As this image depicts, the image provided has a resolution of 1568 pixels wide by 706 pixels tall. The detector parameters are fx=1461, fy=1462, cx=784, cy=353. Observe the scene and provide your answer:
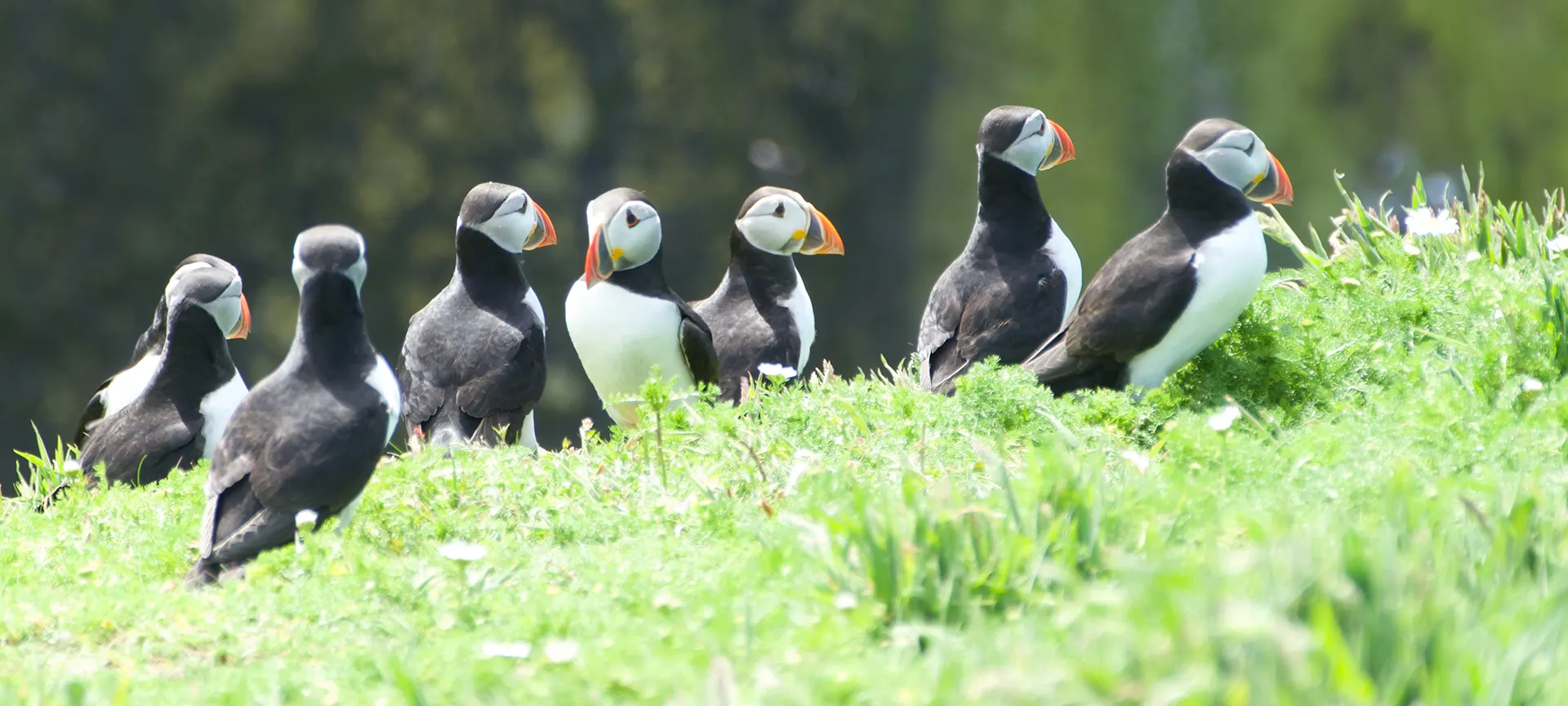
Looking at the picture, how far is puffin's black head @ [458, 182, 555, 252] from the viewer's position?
19.4ft

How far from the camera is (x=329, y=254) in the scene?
4004mm

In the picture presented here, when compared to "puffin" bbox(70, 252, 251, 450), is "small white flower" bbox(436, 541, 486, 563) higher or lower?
higher

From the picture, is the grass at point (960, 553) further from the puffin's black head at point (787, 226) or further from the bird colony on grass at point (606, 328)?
the puffin's black head at point (787, 226)

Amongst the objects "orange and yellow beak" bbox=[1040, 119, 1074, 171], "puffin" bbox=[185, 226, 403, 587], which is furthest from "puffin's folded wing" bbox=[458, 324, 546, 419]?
"orange and yellow beak" bbox=[1040, 119, 1074, 171]

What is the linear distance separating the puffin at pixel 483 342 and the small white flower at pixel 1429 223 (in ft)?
10.9

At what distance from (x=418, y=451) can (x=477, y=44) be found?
9298 mm

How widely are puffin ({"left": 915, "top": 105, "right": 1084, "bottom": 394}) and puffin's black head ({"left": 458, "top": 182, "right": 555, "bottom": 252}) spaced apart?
1648mm

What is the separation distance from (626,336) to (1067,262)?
6.03 feet

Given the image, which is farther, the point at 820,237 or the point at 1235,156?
the point at 820,237

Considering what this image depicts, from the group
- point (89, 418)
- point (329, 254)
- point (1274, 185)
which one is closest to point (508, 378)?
point (329, 254)

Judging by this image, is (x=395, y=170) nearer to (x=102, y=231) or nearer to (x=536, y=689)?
(x=102, y=231)

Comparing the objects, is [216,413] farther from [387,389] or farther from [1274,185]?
[1274,185]

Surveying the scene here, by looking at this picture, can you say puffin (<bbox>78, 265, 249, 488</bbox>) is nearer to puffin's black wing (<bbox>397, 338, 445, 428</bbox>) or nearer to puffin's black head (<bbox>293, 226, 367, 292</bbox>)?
puffin's black wing (<bbox>397, 338, 445, 428</bbox>)

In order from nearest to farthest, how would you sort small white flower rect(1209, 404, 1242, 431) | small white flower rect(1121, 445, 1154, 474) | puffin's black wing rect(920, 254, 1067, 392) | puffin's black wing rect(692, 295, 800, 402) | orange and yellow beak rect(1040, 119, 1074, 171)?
1. small white flower rect(1209, 404, 1242, 431)
2. small white flower rect(1121, 445, 1154, 474)
3. puffin's black wing rect(920, 254, 1067, 392)
4. orange and yellow beak rect(1040, 119, 1074, 171)
5. puffin's black wing rect(692, 295, 800, 402)
